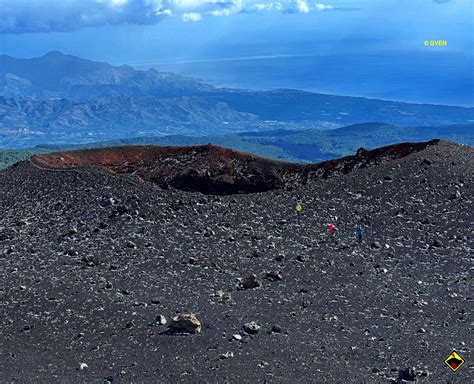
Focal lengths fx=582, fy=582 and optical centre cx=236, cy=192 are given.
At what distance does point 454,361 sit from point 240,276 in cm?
780

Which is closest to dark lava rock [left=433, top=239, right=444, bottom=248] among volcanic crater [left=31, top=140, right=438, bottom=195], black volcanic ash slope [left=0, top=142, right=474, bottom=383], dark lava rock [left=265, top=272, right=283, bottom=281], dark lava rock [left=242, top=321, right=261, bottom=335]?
black volcanic ash slope [left=0, top=142, right=474, bottom=383]

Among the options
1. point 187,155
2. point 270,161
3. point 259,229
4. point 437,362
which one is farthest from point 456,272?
point 187,155

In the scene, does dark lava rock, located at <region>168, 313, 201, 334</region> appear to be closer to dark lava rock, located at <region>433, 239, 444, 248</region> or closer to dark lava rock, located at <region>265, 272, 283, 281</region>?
dark lava rock, located at <region>265, 272, 283, 281</region>

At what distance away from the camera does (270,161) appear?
107ft

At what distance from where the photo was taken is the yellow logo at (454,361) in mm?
12914

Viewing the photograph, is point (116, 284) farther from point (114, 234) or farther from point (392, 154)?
point (392, 154)

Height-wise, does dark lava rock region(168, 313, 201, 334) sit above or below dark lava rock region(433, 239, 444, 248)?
below

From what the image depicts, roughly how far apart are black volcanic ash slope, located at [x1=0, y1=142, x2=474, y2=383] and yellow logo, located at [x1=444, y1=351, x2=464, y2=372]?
0.50ft

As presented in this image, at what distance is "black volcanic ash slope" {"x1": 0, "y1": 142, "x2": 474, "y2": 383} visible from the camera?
13.9 m

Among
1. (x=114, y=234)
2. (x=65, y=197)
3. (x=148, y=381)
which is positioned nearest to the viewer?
(x=148, y=381)

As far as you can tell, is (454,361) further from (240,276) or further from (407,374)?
(240,276)

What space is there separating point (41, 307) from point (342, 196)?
43.7ft

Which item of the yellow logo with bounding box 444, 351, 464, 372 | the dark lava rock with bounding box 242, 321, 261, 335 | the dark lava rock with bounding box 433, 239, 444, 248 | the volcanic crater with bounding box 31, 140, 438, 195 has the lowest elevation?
the yellow logo with bounding box 444, 351, 464, 372

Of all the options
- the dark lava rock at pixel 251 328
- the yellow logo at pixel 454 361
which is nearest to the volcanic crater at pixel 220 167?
the dark lava rock at pixel 251 328
